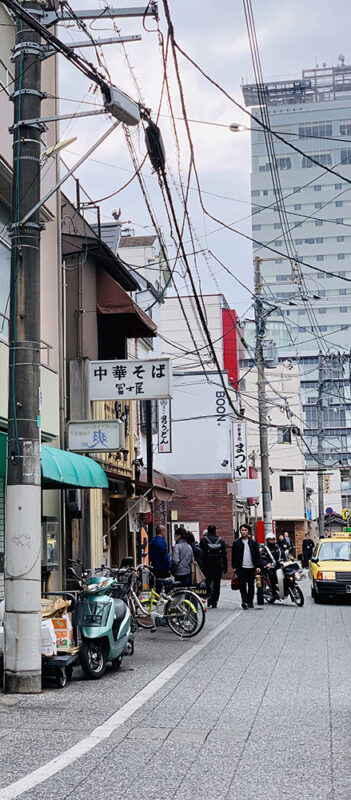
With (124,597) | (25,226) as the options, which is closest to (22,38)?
(25,226)

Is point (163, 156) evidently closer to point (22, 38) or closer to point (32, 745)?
point (22, 38)

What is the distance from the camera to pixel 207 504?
37875 mm

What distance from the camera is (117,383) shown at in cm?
1741

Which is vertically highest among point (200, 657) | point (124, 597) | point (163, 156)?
point (163, 156)

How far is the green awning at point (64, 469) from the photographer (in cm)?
1152

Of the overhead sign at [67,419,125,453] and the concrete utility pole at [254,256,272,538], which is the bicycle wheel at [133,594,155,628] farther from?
the concrete utility pole at [254,256,272,538]

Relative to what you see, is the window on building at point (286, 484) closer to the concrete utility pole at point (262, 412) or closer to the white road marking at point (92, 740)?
the concrete utility pole at point (262, 412)

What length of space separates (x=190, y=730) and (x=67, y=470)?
586 centimetres

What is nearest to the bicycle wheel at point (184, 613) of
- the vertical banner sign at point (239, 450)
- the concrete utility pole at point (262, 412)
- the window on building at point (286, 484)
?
the concrete utility pole at point (262, 412)

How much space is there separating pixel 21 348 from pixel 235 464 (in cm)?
2807

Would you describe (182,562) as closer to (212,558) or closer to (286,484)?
(212,558)

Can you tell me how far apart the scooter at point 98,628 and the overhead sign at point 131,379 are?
6.74 m

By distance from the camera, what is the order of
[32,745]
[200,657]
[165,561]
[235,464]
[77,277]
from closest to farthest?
[32,745] < [200,657] < [165,561] < [77,277] < [235,464]

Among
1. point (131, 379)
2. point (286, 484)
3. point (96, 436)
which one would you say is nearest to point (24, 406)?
point (96, 436)
